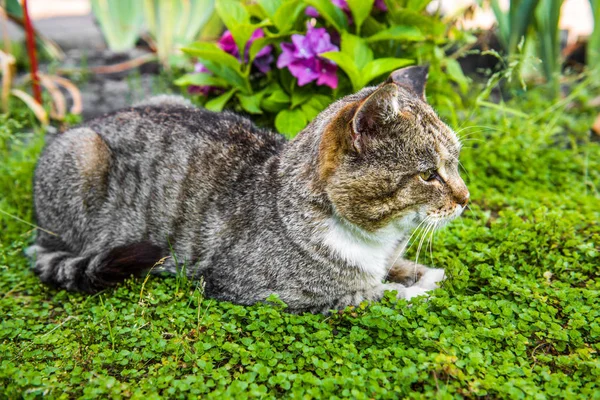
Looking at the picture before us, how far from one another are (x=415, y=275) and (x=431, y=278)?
0.37 feet

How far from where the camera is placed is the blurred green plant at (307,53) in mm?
4133

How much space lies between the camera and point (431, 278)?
3523 mm

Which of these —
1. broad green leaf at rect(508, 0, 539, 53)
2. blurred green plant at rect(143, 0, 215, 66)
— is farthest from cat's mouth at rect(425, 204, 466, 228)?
blurred green plant at rect(143, 0, 215, 66)

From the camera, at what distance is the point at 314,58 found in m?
4.23

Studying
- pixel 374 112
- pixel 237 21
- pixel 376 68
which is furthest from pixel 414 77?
pixel 237 21

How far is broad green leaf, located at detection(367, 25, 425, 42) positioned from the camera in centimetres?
408

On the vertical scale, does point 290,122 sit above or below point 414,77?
below

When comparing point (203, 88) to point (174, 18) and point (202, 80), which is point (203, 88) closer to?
point (202, 80)

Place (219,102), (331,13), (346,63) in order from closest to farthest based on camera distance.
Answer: (346,63), (331,13), (219,102)

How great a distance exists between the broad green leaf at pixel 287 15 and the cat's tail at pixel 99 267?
185 centimetres

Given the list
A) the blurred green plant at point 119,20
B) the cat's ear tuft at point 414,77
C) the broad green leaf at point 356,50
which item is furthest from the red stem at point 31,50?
the cat's ear tuft at point 414,77

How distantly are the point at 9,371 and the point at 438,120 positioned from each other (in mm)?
2524

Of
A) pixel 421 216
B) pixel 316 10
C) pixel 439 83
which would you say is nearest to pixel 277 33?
pixel 316 10

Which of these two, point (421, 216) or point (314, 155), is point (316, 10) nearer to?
point (314, 155)
